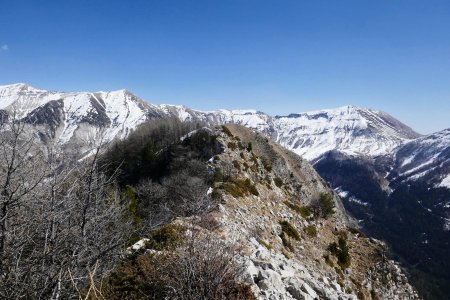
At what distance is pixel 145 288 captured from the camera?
42.9 ft

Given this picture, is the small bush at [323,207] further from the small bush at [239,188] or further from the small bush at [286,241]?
the small bush at [286,241]

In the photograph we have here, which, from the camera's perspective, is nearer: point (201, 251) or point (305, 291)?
point (201, 251)

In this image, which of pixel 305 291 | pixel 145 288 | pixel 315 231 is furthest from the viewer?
pixel 315 231

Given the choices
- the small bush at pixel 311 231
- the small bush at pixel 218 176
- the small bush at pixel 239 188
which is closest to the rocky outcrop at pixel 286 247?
the small bush at pixel 311 231

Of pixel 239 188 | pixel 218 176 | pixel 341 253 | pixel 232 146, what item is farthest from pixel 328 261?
pixel 232 146

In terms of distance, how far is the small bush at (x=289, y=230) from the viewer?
38606 millimetres

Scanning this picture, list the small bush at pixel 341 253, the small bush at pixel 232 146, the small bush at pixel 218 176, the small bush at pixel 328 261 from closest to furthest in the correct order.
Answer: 1. the small bush at pixel 328 261
2. the small bush at pixel 341 253
3. the small bush at pixel 218 176
4. the small bush at pixel 232 146

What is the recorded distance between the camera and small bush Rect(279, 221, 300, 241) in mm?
38606

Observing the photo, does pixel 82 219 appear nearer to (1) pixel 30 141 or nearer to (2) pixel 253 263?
(1) pixel 30 141

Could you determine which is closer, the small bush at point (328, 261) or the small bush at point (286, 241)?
the small bush at point (286, 241)

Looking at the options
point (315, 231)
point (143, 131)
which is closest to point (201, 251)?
point (315, 231)

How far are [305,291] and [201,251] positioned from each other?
20.7 ft

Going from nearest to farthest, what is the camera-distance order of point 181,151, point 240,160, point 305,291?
point 305,291 → point 240,160 → point 181,151

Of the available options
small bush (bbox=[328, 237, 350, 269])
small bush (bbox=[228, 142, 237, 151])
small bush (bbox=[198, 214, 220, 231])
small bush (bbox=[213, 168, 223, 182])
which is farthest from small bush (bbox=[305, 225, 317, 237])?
small bush (bbox=[198, 214, 220, 231])
